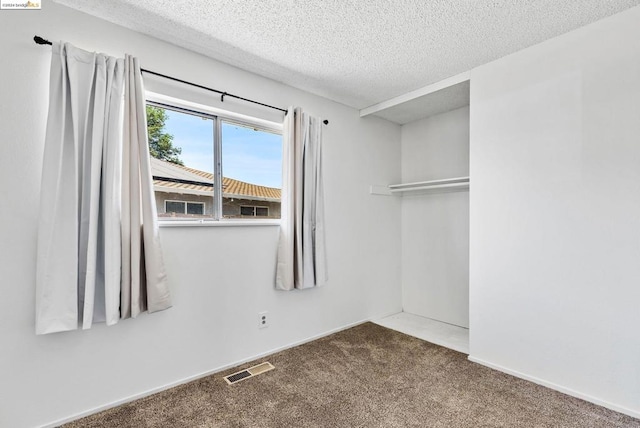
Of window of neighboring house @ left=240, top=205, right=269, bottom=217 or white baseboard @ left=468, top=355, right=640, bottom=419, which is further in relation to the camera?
window of neighboring house @ left=240, top=205, right=269, bottom=217

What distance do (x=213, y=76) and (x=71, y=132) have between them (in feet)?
3.36

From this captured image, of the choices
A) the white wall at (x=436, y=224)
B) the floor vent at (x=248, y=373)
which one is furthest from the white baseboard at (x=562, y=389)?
the floor vent at (x=248, y=373)

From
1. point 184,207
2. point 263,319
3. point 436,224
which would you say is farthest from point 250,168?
point 436,224

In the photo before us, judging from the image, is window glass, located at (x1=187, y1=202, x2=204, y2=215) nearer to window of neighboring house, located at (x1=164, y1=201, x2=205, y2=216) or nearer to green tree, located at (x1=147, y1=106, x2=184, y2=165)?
window of neighboring house, located at (x1=164, y1=201, x2=205, y2=216)

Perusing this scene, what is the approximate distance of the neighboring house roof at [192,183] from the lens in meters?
2.14

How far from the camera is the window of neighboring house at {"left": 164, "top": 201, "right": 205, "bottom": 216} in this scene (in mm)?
2168

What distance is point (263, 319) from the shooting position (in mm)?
2562

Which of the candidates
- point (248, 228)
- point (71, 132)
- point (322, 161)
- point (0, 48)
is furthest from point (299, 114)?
point (0, 48)

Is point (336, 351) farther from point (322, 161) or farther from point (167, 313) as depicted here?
point (322, 161)

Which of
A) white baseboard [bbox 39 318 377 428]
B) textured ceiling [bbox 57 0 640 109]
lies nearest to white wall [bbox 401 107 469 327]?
textured ceiling [bbox 57 0 640 109]

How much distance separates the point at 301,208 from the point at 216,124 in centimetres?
97

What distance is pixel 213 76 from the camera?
7.57 feet

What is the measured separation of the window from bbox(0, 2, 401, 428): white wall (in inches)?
8.3

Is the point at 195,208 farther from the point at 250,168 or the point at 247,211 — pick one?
the point at 250,168
